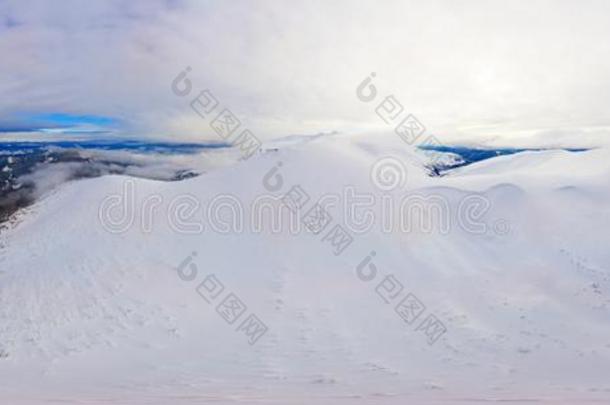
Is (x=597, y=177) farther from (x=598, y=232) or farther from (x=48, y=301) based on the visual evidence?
(x=48, y=301)

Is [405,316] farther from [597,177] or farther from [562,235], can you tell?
[597,177]

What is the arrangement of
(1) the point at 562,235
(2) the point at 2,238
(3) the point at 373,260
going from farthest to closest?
(2) the point at 2,238, (1) the point at 562,235, (3) the point at 373,260

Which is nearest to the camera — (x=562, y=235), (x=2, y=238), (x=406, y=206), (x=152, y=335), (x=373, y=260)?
(x=152, y=335)

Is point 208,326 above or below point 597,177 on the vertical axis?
above

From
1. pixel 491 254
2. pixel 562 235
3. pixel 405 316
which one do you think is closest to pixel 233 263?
→ pixel 405 316

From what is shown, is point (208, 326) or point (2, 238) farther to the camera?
point (2, 238)

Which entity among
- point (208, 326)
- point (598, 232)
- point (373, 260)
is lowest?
point (598, 232)
